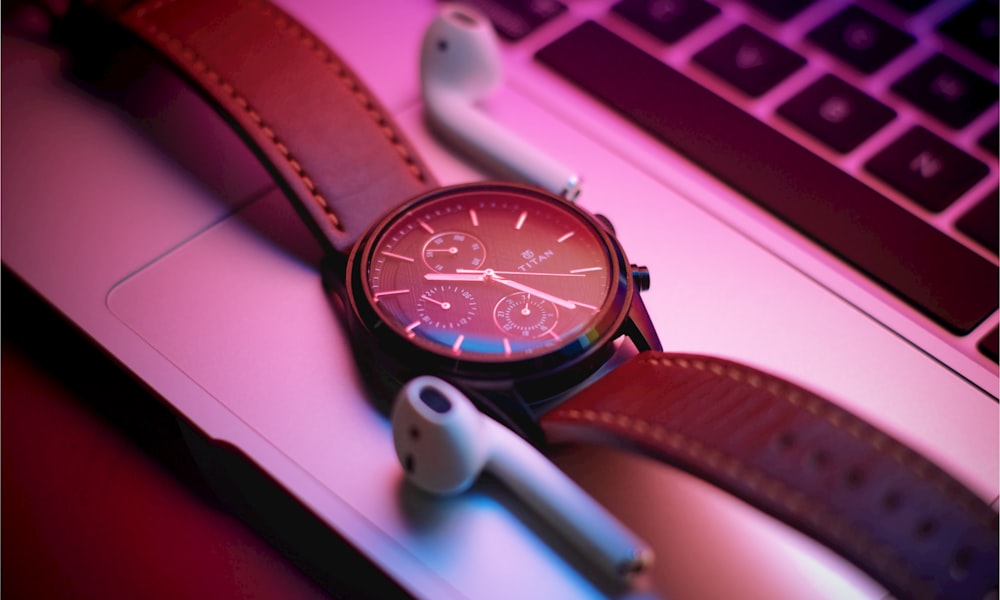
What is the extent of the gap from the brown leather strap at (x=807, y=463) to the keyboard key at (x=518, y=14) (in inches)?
12.9

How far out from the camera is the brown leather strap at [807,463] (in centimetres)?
43

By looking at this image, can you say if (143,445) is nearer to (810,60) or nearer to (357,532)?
(357,532)

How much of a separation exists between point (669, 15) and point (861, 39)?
0.46ft

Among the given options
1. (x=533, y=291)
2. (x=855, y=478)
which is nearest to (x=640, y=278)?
(x=533, y=291)

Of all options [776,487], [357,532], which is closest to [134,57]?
[357,532]

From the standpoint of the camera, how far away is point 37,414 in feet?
2.03

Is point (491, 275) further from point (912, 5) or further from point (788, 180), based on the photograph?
point (912, 5)

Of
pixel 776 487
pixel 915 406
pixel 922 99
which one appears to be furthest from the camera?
pixel 922 99

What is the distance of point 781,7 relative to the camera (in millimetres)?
727

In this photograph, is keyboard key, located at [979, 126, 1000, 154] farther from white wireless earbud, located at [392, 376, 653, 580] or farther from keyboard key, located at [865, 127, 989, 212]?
white wireless earbud, located at [392, 376, 653, 580]

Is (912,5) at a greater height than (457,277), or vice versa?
(912,5)

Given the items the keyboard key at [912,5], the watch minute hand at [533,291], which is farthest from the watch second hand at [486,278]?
the keyboard key at [912,5]

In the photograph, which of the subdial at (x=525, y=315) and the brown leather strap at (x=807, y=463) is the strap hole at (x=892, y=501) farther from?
the subdial at (x=525, y=315)

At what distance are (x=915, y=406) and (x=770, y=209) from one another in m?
0.16
